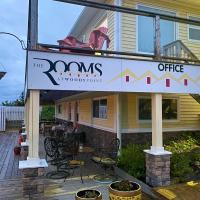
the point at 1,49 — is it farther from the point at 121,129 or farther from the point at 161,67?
the point at 161,67

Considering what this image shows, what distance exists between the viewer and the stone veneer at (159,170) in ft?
20.5

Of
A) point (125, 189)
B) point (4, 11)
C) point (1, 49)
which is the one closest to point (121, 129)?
point (125, 189)

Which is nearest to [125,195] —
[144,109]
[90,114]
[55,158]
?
[55,158]

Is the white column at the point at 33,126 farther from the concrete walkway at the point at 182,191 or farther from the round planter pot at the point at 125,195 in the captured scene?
the concrete walkway at the point at 182,191

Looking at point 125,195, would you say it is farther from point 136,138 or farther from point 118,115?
point 136,138

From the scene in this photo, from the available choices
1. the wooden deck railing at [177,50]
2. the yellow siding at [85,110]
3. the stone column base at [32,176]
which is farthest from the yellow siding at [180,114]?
the stone column base at [32,176]

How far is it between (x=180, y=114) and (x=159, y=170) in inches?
188

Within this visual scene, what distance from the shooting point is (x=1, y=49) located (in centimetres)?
2603

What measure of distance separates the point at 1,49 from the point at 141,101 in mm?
20428

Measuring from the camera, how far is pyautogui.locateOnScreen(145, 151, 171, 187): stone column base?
6242 mm

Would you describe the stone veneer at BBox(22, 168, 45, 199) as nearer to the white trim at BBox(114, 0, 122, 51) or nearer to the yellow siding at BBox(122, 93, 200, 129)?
the yellow siding at BBox(122, 93, 200, 129)

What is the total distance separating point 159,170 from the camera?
6.25 meters

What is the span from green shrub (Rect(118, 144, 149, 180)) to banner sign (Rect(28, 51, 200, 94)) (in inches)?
81.3

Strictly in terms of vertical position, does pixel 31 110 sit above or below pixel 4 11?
below
